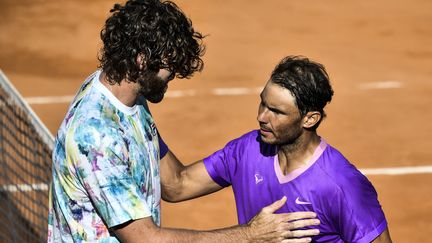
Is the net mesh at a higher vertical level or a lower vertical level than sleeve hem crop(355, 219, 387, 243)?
higher

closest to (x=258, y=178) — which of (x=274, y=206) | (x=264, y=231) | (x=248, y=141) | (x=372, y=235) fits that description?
(x=248, y=141)

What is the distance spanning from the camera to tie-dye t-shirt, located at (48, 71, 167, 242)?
548 centimetres

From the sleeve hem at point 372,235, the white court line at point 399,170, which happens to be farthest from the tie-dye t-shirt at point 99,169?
the white court line at point 399,170

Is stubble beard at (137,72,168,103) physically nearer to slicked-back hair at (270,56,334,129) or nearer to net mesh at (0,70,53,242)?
slicked-back hair at (270,56,334,129)

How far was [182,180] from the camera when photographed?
22.3 ft

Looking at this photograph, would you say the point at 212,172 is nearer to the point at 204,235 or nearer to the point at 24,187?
the point at 204,235

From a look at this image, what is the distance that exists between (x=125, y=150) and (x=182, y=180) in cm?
127

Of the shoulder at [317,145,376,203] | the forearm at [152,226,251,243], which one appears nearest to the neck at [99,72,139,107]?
the forearm at [152,226,251,243]

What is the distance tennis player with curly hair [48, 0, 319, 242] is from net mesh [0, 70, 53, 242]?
3.54 m

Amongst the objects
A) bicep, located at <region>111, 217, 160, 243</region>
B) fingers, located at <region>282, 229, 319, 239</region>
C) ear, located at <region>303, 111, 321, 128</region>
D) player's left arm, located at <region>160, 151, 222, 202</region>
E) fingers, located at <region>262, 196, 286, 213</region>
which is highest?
ear, located at <region>303, 111, 321, 128</region>

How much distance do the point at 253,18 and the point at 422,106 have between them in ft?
16.5

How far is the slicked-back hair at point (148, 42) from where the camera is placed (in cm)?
569

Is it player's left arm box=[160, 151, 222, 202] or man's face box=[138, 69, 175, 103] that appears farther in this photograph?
Result: player's left arm box=[160, 151, 222, 202]

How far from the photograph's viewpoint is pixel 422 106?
569 inches
